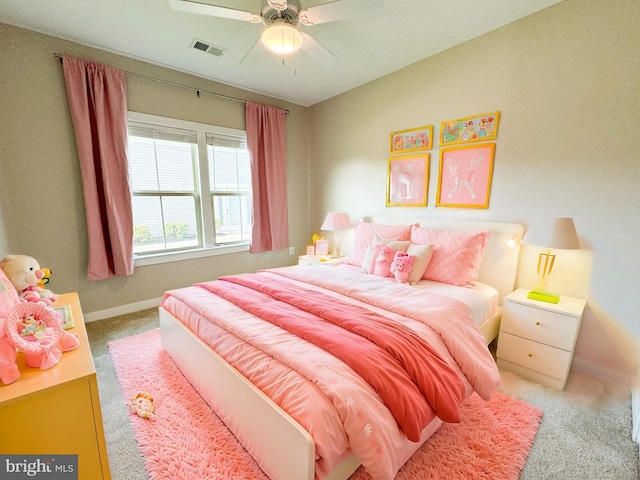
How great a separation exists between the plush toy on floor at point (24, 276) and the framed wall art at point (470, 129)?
310 cm

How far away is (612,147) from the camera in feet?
5.92

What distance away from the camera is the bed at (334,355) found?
0.97 m

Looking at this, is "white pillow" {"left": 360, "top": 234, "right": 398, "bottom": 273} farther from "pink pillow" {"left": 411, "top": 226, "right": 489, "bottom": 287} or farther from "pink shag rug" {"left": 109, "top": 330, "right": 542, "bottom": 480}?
"pink shag rug" {"left": 109, "top": 330, "right": 542, "bottom": 480}

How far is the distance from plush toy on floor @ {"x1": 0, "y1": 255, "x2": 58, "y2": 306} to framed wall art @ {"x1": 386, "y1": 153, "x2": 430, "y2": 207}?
290cm

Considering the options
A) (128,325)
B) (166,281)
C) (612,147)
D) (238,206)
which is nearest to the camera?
(612,147)

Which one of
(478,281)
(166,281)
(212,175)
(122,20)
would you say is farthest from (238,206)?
(478,281)

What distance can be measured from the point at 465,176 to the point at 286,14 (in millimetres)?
1921

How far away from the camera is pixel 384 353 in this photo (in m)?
1.20

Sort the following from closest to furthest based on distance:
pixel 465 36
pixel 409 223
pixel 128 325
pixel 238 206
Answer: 1. pixel 465 36
2. pixel 128 325
3. pixel 409 223
4. pixel 238 206

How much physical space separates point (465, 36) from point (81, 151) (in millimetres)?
3456

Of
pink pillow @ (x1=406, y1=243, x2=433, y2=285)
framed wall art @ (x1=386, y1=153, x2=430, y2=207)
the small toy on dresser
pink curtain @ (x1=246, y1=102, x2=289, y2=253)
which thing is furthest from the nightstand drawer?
pink curtain @ (x1=246, y1=102, x2=289, y2=253)

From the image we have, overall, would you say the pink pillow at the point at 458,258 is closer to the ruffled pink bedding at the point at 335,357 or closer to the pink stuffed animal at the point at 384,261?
the pink stuffed animal at the point at 384,261

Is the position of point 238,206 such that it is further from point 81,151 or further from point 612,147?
point 612,147

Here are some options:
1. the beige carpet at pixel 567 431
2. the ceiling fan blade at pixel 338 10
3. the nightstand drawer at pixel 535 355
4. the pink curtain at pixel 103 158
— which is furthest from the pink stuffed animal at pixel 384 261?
the pink curtain at pixel 103 158
